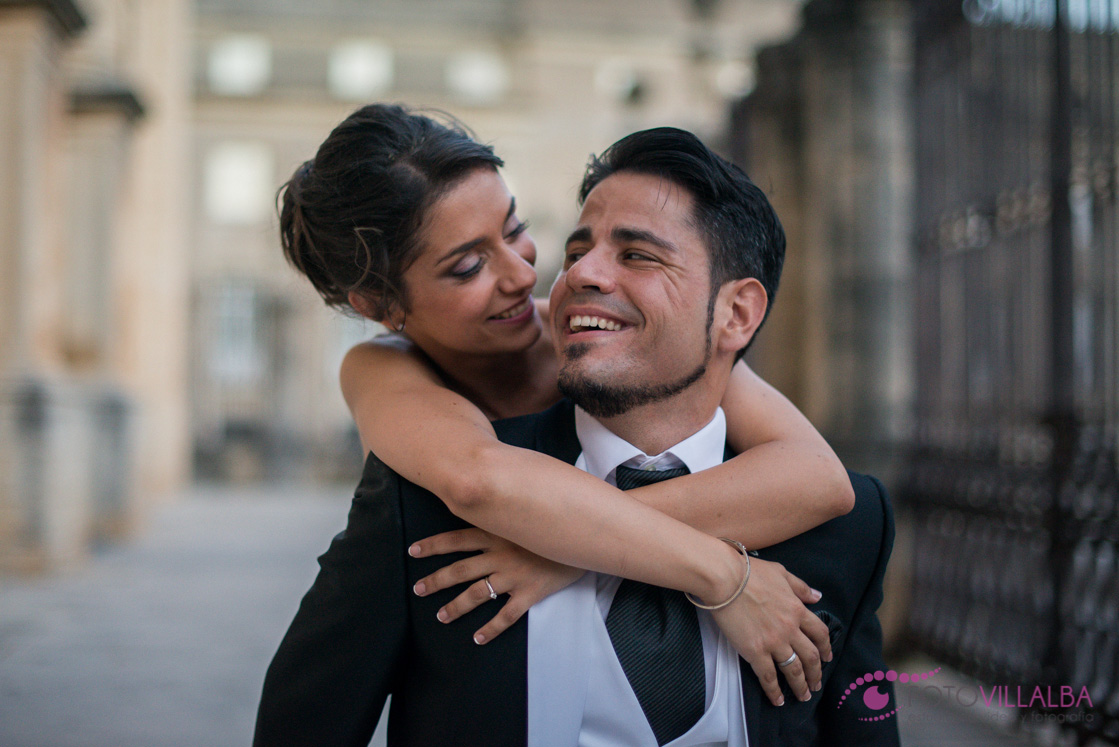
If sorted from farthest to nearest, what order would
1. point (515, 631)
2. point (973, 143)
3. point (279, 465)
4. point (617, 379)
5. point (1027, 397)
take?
point (279, 465) → point (973, 143) → point (1027, 397) → point (617, 379) → point (515, 631)

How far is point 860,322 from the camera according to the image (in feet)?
19.6

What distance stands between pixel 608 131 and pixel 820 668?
30.0m

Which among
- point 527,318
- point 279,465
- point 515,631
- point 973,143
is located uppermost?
point 973,143

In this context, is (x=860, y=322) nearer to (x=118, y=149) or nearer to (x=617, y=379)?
(x=617, y=379)

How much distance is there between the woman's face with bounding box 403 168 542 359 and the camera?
2.23m

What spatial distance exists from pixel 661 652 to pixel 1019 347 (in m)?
3.81

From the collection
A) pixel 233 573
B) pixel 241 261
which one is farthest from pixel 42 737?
pixel 241 261

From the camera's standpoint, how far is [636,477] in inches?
79.2

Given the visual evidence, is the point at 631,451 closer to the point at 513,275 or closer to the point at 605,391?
the point at 605,391

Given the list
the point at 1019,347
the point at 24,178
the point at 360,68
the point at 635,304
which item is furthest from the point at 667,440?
the point at 360,68

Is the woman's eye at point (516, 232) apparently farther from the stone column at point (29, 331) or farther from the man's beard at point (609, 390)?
the stone column at point (29, 331)

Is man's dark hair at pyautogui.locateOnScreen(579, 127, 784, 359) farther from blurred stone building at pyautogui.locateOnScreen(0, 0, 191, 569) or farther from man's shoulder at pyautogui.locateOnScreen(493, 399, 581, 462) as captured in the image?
blurred stone building at pyautogui.locateOnScreen(0, 0, 191, 569)

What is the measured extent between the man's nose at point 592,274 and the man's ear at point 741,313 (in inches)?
12.1

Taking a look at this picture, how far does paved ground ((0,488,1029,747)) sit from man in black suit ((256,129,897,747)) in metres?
2.40
